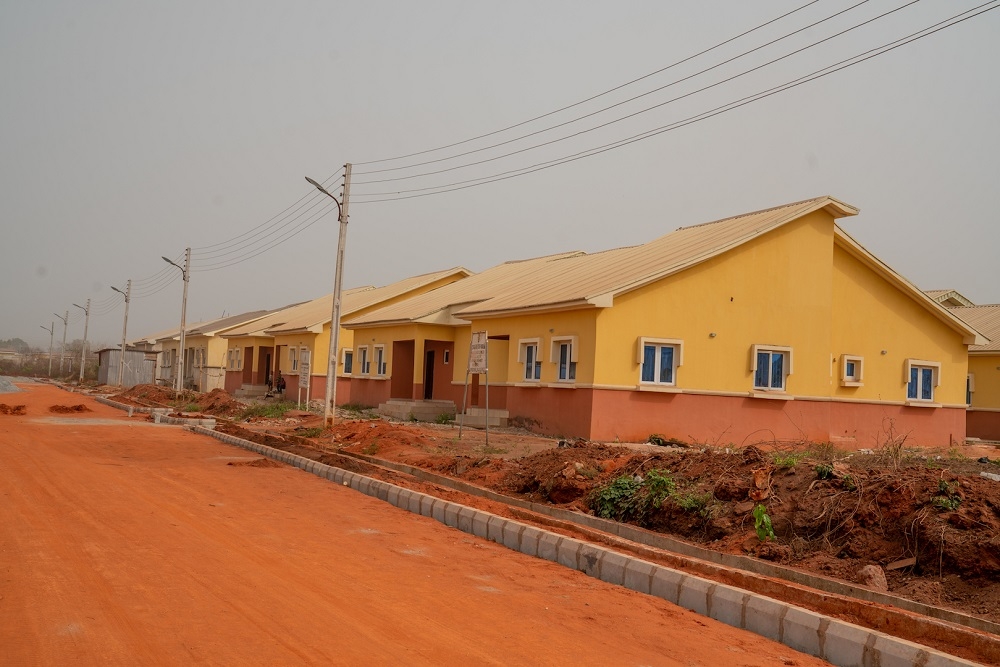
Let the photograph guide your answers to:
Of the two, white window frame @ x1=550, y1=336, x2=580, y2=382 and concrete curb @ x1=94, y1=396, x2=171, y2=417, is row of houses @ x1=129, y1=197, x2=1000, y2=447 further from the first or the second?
concrete curb @ x1=94, y1=396, x2=171, y2=417

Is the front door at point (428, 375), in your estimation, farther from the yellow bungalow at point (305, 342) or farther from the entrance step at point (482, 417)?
the entrance step at point (482, 417)

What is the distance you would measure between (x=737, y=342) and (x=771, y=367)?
1.46 m

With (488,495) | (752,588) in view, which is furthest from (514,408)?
(752,588)

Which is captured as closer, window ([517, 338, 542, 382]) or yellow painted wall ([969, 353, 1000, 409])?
window ([517, 338, 542, 382])

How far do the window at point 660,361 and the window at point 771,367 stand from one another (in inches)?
107

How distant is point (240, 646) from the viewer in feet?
19.4

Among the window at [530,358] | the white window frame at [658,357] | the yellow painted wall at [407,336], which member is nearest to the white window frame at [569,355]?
the window at [530,358]

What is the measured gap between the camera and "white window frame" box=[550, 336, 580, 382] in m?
23.9

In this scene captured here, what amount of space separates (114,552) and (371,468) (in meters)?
8.38

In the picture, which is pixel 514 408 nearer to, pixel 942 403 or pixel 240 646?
pixel 942 403

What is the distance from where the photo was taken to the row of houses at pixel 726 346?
2380cm

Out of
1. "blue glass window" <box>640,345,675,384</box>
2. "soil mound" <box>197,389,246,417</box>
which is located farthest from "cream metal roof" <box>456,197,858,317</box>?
"soil mound" <box>197,389,246,417</box>

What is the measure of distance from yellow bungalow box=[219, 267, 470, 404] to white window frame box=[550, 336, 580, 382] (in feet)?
43.9

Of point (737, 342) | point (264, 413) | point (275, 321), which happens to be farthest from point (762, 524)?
point (275, 321)
